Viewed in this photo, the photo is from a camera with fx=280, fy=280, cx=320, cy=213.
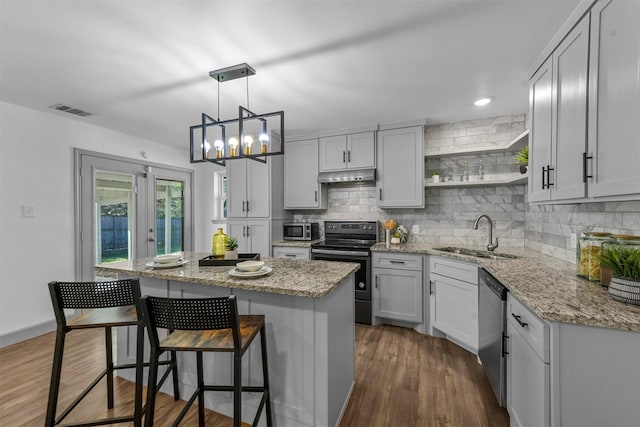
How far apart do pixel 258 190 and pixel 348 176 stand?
1.28 metres

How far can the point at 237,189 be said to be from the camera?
4.09 meters

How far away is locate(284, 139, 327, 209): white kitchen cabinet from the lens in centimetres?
393

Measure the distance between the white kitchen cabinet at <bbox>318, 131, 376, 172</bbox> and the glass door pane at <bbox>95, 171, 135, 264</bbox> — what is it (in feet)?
9.24

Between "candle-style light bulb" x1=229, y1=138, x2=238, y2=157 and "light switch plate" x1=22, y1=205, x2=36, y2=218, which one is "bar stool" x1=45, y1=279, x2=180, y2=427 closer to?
"candle-style light bulb" x1=229, y1=138, x2=238, y2=157

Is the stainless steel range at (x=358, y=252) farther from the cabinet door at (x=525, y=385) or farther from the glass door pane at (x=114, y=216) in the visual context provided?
the glass door pane at (x=114, y=216)

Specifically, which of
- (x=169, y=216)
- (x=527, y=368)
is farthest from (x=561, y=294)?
(x=169, y=216)

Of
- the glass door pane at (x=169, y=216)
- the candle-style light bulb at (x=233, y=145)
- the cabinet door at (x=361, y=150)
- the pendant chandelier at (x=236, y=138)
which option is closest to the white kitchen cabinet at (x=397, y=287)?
the cabinet door at (x=361, y=150)

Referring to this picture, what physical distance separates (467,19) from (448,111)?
1.53 meters

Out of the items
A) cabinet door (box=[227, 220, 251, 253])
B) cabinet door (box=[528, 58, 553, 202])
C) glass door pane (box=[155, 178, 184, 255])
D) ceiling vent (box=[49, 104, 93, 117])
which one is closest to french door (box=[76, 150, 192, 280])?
glass door pane (box=[155, 178, 184, 255])

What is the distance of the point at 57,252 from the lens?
3236 mm

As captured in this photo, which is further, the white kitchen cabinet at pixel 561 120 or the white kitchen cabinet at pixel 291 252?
the white kitchen cabinet at pixel 291 252

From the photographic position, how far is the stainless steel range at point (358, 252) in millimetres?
3318

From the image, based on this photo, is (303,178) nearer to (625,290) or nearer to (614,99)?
(614,99)

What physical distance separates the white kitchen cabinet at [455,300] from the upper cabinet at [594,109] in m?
0.99
